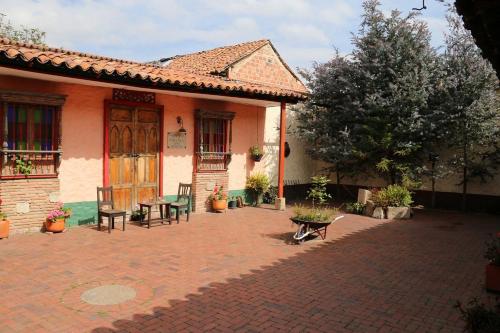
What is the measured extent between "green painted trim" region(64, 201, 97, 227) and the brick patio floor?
17.2 inches

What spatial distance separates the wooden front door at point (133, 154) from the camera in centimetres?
999

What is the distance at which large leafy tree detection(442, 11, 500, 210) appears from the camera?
471 inches

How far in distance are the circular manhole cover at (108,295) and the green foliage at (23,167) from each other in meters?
4.12

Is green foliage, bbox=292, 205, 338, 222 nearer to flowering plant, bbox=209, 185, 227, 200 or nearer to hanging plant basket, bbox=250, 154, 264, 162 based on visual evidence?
flowering plant, bbox=209, 185, 227, 200

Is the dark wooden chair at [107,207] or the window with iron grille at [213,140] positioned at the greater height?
the window with iron grille at [213,140]

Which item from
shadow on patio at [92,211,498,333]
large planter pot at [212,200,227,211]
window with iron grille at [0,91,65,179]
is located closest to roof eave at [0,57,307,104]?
window with iron grille at [0,91,65,179]

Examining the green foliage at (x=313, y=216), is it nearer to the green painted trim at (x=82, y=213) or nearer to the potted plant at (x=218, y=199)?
the potted plant at (x=218, y=199)

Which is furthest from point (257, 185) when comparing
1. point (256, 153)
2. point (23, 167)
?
point (23, 167)

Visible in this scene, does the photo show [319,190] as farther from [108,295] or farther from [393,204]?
[108,295]

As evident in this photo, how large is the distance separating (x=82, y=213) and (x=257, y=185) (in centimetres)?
560

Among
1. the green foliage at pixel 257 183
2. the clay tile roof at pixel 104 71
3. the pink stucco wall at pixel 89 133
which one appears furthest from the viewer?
the green foliage at pixel 257 183

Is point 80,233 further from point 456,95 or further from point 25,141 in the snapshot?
point 456,95

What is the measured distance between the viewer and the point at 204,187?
11859mm

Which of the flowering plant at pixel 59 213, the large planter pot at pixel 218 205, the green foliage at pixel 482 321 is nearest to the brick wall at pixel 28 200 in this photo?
the flowering plant at pixel 59 213
